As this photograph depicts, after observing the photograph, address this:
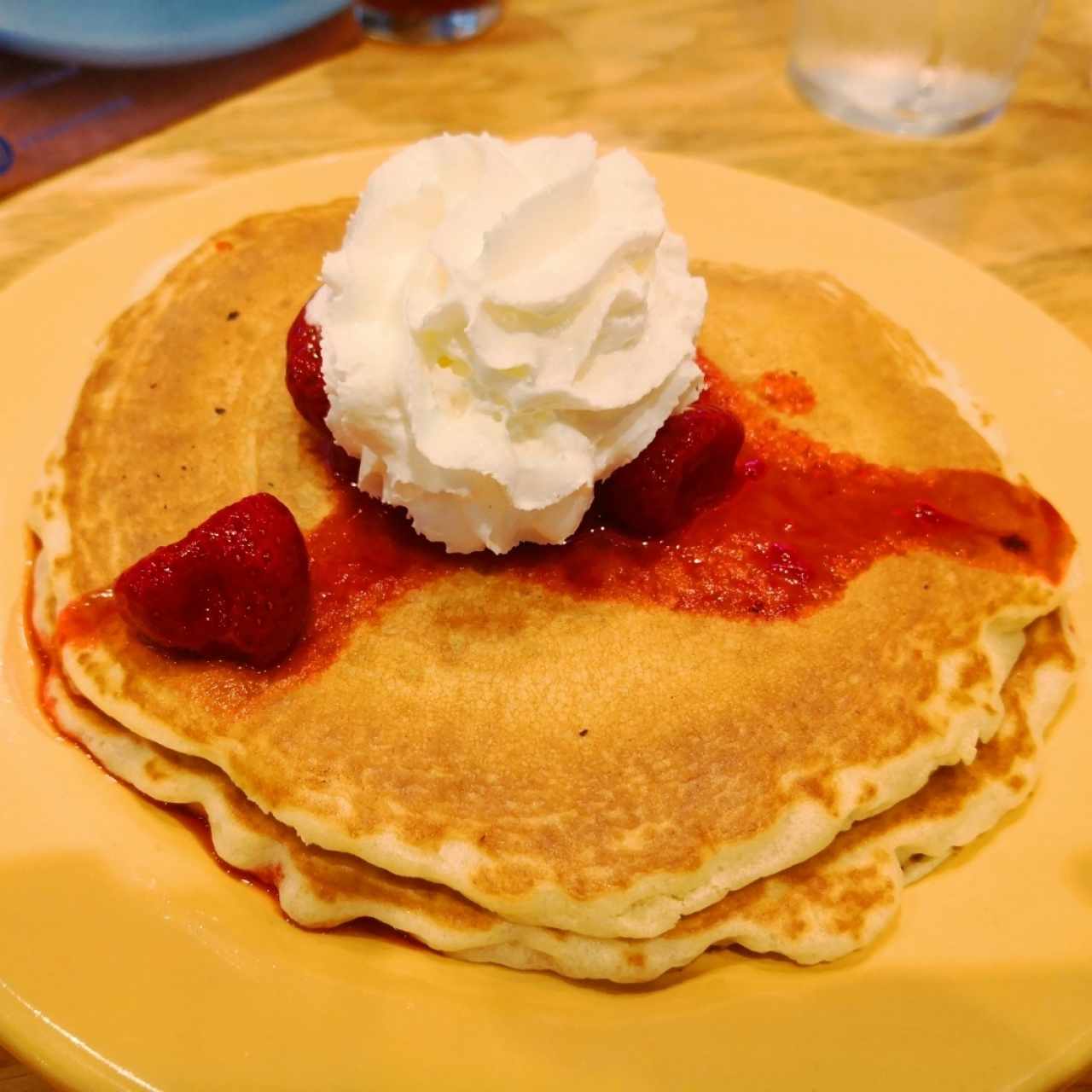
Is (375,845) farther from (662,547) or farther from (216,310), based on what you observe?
(216,310)

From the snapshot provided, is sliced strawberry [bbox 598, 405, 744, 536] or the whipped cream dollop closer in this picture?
the whipped cream dollop

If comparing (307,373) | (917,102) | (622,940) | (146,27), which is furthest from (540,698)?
(917,102)

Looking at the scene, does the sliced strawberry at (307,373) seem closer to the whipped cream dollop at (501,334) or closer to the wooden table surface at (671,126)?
→ the whipped cream dollop at (501,334)

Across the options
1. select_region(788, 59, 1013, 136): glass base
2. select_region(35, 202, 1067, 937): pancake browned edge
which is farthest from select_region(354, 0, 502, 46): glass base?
select_region(35, 202, 1067, 937): pancake browned edge

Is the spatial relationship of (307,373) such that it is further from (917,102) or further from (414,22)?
(917,102)

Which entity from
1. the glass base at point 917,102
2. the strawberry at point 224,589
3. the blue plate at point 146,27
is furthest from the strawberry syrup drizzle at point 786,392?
the blue plate at point 146,27

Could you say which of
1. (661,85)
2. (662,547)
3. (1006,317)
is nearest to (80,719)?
(662,547)

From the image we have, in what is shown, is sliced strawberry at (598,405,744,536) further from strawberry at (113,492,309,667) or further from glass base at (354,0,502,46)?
glass base at (354,0,502,46)
